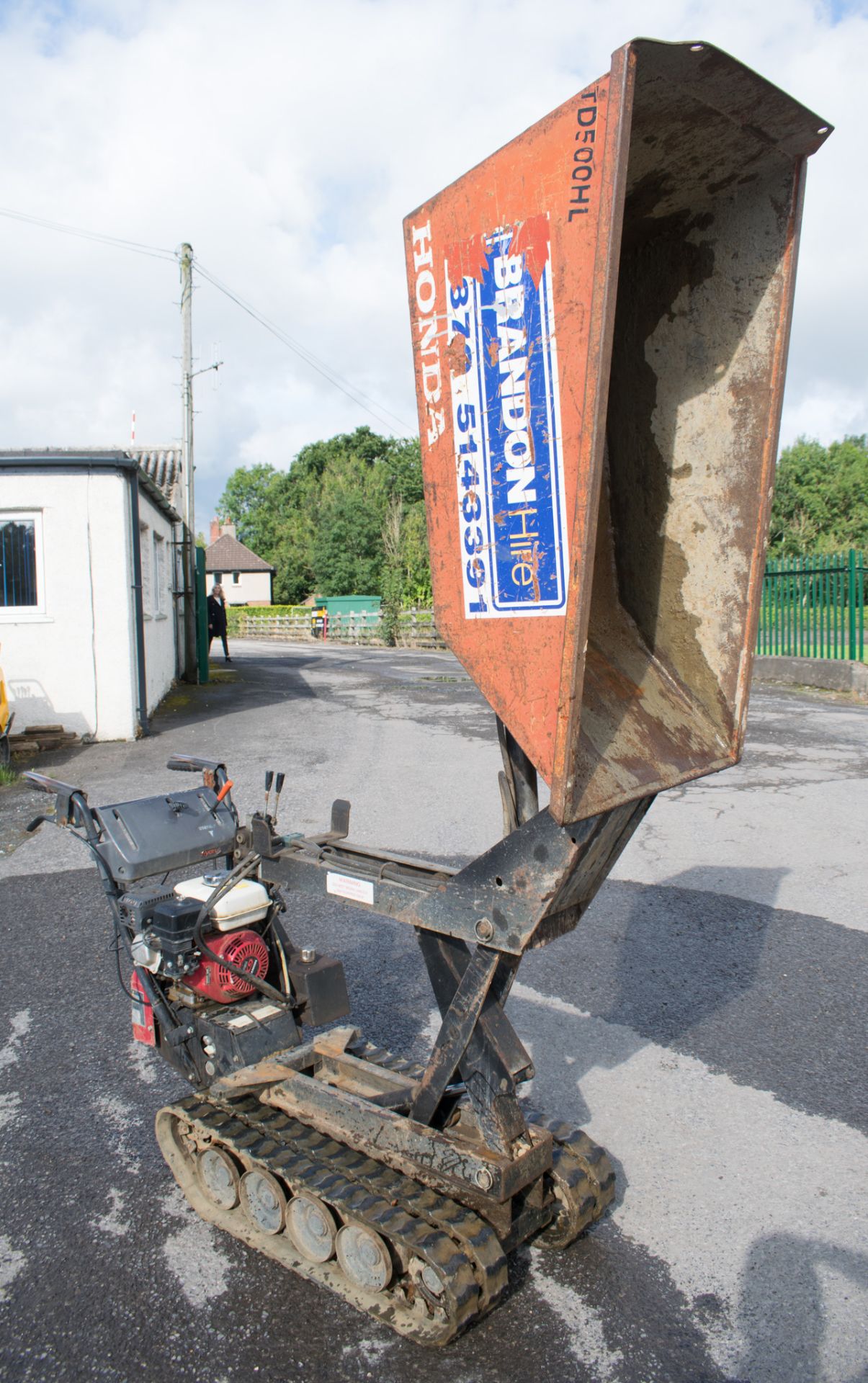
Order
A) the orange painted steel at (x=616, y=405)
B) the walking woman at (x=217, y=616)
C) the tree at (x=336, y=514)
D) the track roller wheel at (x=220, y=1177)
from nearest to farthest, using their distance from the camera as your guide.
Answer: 1. the orange painted steel at (x=616, y=405)
2. the track roller wheel at (x=220, y=1177)
3. the walking woman at (x=217, y=616)
4. the tree at (x=336, y=514)

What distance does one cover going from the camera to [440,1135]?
2.73m

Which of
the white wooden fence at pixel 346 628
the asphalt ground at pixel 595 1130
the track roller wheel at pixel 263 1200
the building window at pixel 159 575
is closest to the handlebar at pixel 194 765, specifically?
the asphalt ground at pixel 595 1130

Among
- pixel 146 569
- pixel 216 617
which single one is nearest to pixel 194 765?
pixel 146 569

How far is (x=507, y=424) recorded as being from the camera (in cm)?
221

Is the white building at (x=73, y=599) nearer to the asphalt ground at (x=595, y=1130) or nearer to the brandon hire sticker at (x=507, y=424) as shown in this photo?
the asphalt ground at (x=595, y=1130)

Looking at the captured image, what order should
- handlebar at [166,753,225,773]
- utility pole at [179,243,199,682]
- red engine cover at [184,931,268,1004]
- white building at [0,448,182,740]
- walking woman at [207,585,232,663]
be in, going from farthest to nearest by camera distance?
walking woman at [207,585,232,663] → utility pole at [179,243,199,682] → white building at [0,448,182,740] → handlebar at [166,753,225,773] → red engine cover at [184,931,268,1004]

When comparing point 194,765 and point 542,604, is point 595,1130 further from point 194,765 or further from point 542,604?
point 542,604

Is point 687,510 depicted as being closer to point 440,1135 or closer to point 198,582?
point 440,1135

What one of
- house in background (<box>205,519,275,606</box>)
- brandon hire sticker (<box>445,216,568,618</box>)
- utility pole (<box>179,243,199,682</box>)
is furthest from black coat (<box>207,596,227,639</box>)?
house in background (<box>205,519,275,606</box>)

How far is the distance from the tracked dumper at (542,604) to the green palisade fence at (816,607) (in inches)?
620

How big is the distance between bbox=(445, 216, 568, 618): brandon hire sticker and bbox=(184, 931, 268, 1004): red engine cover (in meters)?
1.69

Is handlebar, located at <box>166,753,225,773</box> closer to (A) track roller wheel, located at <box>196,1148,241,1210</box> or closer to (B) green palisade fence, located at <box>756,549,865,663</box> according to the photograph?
(A) track roller wheel, located at <box>196,1148,241,1210</box>

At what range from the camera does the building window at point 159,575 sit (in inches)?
642

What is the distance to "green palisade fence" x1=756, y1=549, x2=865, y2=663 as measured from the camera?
1747cm
